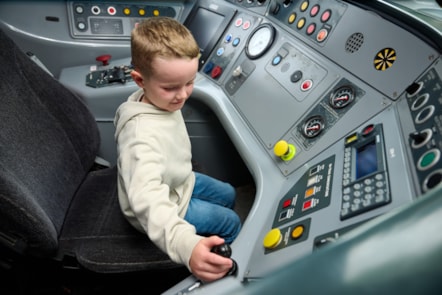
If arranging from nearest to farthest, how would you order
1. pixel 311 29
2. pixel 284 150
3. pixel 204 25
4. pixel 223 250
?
pixel 223 250 < pixel 284 150 < pixel 311 29 < pixel 204 25

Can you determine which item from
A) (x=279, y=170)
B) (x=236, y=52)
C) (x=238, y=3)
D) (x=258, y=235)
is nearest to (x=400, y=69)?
(x=279, y=170)

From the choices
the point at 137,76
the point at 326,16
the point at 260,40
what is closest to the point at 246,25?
the point at 260,40

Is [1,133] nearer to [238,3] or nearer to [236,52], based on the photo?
[236,52]

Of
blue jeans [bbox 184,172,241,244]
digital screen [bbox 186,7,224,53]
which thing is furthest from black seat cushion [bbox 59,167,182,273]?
digital screen [bbox 186,7,224,53]

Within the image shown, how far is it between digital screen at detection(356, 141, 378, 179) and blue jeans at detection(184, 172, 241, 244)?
0.44m

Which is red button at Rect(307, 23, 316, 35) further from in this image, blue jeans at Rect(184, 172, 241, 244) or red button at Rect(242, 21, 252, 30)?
blue jeans at Rect(184, 172, 241, 244)

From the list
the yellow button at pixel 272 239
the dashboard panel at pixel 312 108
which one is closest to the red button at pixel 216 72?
the dashboard panel at pixel 312 108

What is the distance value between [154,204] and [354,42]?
0.69 meters

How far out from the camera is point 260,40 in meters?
1.39

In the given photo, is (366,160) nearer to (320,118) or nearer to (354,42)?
(320,118)

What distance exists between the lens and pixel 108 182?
4.27ft

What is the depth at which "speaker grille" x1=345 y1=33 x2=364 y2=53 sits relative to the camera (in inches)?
42.8

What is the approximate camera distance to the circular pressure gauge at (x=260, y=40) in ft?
4.43

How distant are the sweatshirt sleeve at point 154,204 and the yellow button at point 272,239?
0.46ft
